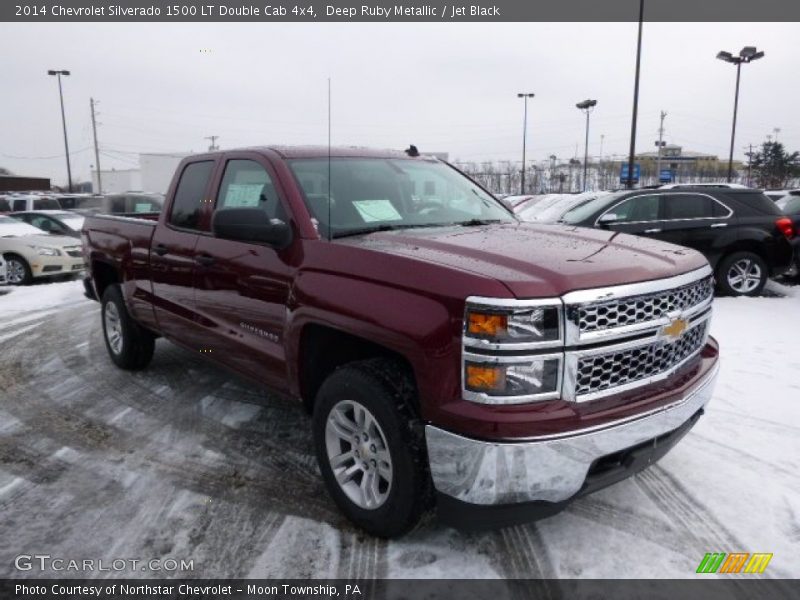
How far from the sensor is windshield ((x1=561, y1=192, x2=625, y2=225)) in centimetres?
904

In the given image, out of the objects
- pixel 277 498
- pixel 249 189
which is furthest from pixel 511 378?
pixel 249 189

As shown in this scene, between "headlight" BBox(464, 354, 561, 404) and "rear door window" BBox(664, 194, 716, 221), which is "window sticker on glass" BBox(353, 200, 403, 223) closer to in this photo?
"headlight" BBox(464, 354, 561, 404)

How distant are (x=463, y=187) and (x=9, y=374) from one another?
4646 mm

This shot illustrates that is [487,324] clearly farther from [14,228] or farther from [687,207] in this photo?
[14,228]

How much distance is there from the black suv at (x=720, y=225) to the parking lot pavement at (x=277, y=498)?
13.4 ft

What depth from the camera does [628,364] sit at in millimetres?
2572

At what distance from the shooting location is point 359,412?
2.83m

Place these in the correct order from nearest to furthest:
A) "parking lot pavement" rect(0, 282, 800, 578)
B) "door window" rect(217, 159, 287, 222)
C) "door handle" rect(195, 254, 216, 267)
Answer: "parking lot pavement" rect(0, 282, 800, 578) → "door window" rect(217, 159, 287, 222) → "door handle" rect(195, 254, 216, 267)

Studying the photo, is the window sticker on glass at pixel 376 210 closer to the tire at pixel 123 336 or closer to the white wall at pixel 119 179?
the tire at pixel 123 336

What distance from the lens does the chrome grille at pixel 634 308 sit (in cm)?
239

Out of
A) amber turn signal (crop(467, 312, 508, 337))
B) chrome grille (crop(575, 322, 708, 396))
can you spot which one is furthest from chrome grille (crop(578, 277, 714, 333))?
amber turn signal (crop(467, 312, 508, 337))

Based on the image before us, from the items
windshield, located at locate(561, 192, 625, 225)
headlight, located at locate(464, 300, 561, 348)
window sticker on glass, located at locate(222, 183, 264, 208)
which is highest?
window sticker on glass, located at locate(222, 183, 264, 208)

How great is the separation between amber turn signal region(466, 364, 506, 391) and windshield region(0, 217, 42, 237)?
1272 cm

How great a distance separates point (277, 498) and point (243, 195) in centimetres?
187
